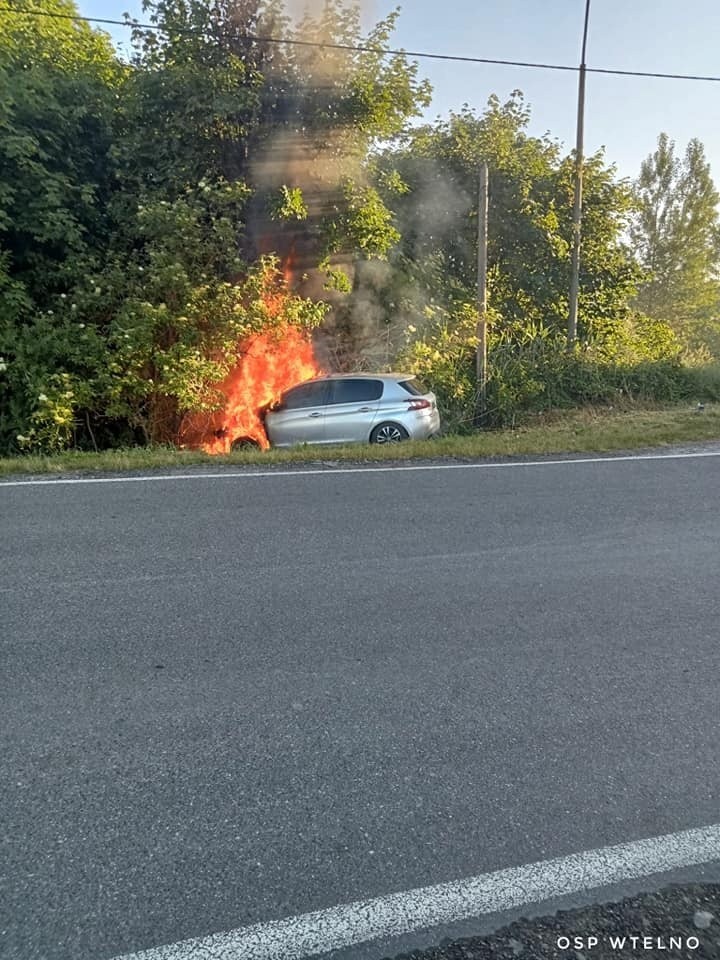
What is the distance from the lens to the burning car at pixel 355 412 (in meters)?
11.1

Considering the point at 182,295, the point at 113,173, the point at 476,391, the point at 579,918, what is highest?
the point at 113,173

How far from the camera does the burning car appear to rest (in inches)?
437

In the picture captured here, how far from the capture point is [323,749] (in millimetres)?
2926

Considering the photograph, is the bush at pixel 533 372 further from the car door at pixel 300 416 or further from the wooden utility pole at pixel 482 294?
the car door at pixel 300 416

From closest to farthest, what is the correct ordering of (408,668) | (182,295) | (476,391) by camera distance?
(408,668)
(182,295)
(476,391)

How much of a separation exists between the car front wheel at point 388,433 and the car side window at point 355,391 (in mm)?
490

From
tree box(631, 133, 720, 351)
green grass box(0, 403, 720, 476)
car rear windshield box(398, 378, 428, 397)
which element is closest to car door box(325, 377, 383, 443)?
car rear windshield box(398, 378, 428, 397)

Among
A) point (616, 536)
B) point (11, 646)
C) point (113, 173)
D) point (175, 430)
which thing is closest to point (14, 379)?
point (175, 430)

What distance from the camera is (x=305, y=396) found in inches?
448

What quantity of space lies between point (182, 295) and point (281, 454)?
14.7 ft

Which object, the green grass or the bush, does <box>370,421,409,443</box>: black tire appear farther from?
the bush

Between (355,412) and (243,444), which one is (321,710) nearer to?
(355,412)

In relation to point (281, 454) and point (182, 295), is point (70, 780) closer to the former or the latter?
point (281, 454)

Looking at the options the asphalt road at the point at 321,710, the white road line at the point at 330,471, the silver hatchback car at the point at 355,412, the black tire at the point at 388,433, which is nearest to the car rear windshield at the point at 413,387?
the silver hatchback car at the point at 355,412
